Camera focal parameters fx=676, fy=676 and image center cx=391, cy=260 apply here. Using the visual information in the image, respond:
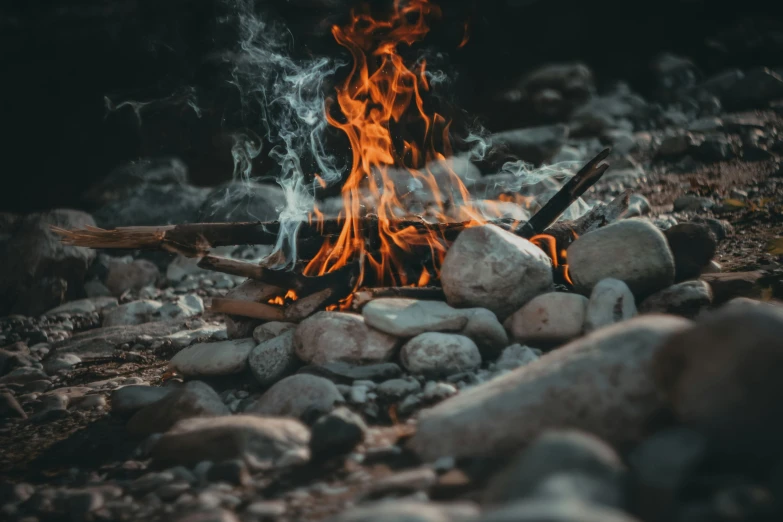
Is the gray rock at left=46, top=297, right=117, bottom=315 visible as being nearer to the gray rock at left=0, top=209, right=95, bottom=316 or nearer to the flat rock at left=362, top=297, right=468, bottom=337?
the gray rock at left=0, top=209, right=95, bottom=316

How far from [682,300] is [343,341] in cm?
225

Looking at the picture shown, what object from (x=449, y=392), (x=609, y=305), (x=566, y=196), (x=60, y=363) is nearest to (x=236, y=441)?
(x=449, y=392)

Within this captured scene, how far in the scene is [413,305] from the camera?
4.68 meters

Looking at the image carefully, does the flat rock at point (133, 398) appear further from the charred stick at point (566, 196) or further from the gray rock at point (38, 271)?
the gray rock at point (38, 271)

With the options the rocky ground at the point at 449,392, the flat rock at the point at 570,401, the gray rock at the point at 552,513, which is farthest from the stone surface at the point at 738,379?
the gray rock at the point at 552,513

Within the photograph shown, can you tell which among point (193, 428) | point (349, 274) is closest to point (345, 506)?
point (193, 428)

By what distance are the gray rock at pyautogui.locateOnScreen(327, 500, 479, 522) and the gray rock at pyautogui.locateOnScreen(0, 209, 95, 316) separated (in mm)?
7648

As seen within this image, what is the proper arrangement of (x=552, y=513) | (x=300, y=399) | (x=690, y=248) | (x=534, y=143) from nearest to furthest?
(x=552, y=513) → (x=300, y=399) → (x=690, y=248) → (x=534, y=143)

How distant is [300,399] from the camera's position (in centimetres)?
383

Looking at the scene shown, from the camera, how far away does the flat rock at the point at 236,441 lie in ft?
10.7

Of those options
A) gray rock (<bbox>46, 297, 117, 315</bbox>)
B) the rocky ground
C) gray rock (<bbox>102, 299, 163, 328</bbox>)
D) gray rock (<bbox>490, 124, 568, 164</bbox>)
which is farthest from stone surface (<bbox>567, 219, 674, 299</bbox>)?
gray rock (<bbox>490, 124, 568, 164</bbox>)

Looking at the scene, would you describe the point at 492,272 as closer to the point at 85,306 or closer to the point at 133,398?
the point at 133,398

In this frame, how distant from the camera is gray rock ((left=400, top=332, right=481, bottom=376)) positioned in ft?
13.9

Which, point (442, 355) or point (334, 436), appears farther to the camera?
point (442, 355)
